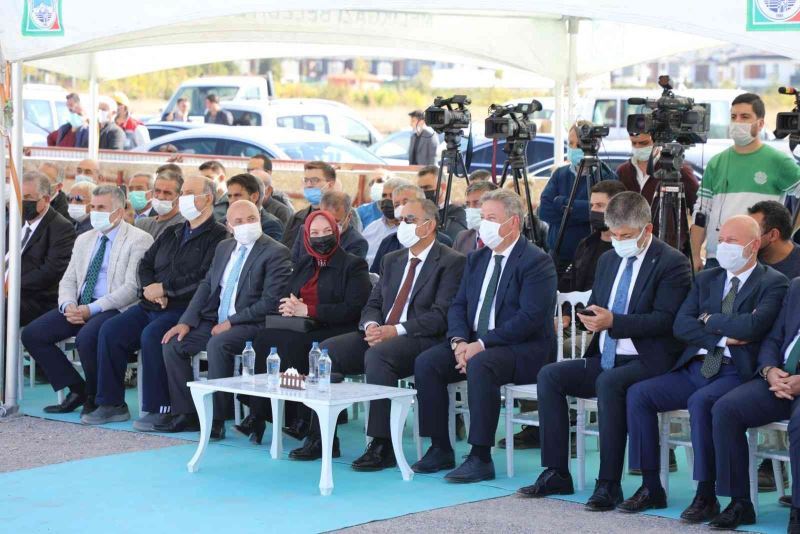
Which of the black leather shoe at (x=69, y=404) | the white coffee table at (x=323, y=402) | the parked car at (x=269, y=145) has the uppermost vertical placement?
the parked car at (x=269, y=145)

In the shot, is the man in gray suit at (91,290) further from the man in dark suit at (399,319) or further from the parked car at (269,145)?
the parked car at (269,145)

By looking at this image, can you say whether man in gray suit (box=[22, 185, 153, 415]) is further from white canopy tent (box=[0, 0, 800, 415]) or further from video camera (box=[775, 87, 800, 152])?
video camera (box=[775, 87, 800, 152])

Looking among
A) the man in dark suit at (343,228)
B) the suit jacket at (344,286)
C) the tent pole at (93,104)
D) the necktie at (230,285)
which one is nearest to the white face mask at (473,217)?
the man in dark suit at (343,228)

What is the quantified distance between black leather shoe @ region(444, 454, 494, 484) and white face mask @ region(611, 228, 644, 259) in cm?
134

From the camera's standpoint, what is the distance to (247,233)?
8.87 metres

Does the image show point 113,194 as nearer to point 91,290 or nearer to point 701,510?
point 91,290

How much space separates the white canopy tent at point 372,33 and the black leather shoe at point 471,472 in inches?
93.6

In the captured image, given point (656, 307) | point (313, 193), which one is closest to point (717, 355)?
point (656, 307)

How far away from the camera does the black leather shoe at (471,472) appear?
7441mm

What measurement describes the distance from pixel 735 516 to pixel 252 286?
3610 millimetres

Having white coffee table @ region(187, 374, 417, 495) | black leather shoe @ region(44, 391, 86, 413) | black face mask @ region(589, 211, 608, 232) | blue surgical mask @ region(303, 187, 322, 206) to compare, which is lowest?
black leather shoe @ region(44, 391, 86, 413)

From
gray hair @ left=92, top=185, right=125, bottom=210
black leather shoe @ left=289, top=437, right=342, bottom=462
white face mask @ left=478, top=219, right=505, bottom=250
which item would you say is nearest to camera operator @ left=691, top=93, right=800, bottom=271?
white face mask @ left=478, top=219, right=505, bottom=250

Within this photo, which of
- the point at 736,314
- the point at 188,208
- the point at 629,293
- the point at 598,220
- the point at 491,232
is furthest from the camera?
the point at 188,208

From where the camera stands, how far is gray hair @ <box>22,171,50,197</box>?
10250 mm
